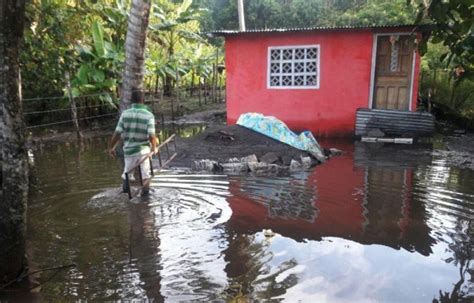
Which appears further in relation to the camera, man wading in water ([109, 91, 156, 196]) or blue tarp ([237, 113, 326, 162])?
blue tarp ([237, 113, 326, 162])

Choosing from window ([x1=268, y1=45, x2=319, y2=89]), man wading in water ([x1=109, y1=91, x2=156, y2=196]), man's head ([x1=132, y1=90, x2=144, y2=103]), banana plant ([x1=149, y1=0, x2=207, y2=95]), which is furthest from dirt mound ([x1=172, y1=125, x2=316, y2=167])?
banana plant ([x1=149, y1=0, x2=207, y2=95])

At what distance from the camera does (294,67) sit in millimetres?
13656

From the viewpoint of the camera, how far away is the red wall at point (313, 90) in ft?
43.0

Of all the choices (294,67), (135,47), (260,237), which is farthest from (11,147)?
(294,67)

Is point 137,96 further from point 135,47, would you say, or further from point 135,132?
point 135,47

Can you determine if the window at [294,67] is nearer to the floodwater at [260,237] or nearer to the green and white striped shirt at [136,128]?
the floodwater at [260,237]

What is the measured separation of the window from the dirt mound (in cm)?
280

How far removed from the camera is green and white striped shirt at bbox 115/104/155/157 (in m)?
6.64

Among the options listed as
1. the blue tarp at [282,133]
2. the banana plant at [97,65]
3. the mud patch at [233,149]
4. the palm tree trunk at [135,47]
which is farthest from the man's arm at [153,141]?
the banana plant at [97,65]

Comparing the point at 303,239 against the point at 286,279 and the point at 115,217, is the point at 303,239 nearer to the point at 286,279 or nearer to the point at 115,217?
the point at 286,279

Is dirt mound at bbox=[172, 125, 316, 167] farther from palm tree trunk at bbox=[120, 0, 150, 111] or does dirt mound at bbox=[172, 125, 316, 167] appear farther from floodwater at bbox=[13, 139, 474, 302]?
palm tree trunk at bbox=[120, 0, 150, 111]

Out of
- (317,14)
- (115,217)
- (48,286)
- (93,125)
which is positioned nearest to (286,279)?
(48,286)

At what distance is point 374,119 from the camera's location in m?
12.9

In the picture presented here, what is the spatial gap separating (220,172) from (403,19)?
16.5m
